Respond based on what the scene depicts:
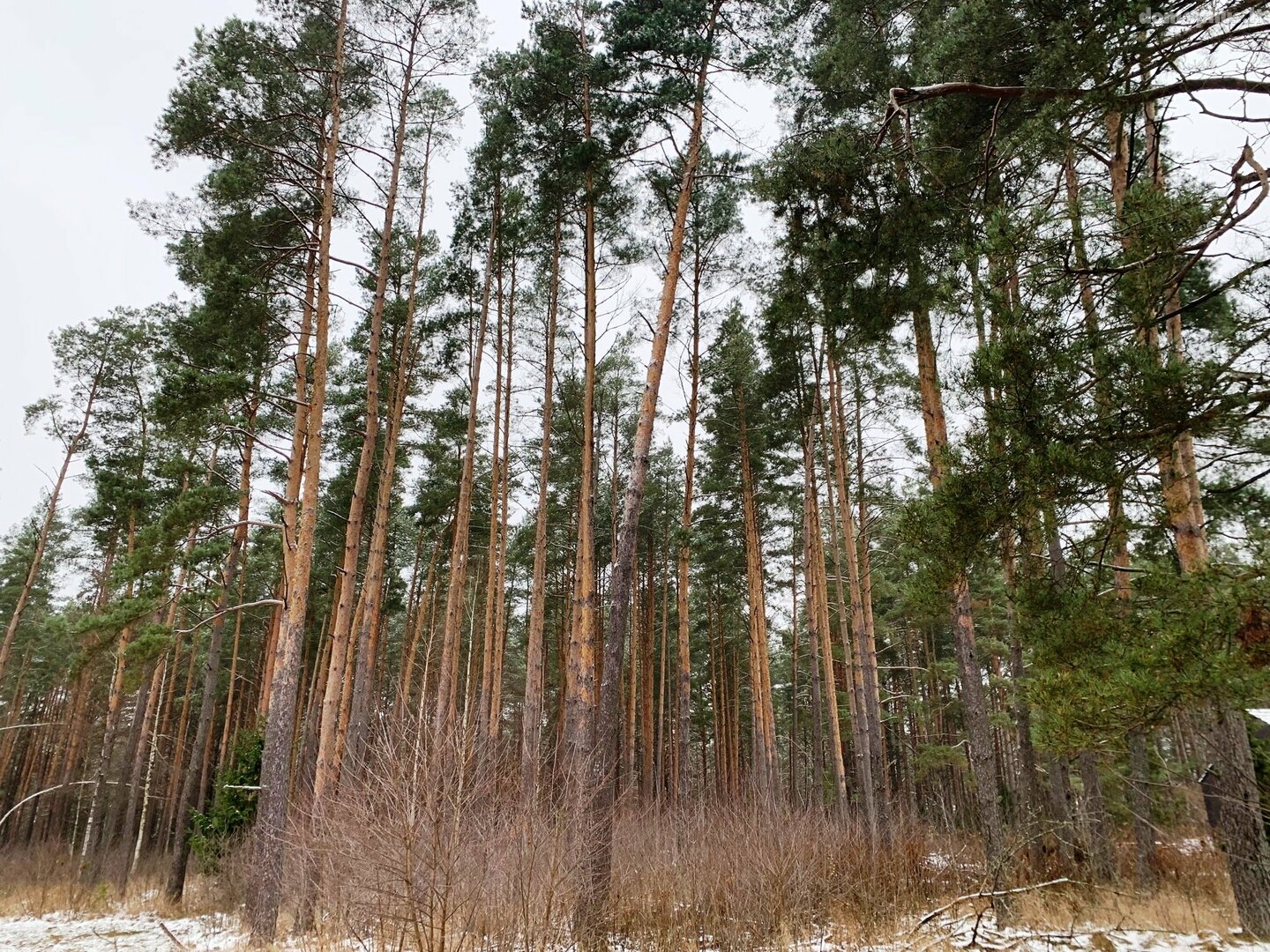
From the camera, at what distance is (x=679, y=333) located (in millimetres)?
13680

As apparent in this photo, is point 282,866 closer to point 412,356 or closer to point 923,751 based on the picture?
point 412,356

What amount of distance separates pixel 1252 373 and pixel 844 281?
3151mm

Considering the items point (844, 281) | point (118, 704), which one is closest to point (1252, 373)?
point (844, 281)

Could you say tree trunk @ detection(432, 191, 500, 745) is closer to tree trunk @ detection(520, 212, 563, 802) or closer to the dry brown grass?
tree trunk @ detection(520, 212, 563, 802)

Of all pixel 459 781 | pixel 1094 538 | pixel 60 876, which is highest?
pixel 1094 538

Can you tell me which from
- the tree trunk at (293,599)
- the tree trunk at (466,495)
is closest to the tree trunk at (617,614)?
the tree trunk at (293,599)

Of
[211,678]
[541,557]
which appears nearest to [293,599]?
[541,557]

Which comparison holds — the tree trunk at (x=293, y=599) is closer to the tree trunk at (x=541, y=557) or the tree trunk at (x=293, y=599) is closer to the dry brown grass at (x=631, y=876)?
the dry brown grass at (x=631, y=876)

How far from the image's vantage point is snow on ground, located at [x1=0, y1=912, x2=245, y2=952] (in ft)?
25.0

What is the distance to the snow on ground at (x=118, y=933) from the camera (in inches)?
301

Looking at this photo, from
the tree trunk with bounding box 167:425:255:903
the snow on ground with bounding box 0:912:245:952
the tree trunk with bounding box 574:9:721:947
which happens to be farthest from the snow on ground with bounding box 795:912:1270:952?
the tree trunk with bounding box 167:425:255:903

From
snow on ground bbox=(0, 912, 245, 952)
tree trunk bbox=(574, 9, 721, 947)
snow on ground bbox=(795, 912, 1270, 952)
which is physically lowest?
snow on ground bbox=(0, 912, 245, 952)

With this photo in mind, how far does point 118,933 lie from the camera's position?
854cm

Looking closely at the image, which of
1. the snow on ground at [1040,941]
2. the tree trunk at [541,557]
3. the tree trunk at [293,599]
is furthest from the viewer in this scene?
the tree trunk at [541,557]
